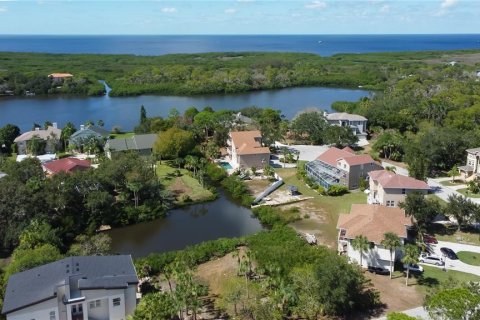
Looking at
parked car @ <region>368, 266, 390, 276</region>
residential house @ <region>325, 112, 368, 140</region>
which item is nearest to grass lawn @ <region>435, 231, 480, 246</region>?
parked car @ <region>368, 266, 390, 276</region>

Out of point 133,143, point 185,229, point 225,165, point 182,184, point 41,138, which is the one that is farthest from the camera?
point 41,138

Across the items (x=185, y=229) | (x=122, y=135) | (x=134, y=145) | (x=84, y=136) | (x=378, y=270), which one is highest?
(x=84, y=136)

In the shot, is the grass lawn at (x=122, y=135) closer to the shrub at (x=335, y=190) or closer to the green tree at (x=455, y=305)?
the shrub at (x=335, y=190)

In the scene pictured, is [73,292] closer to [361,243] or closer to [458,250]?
[361,243]

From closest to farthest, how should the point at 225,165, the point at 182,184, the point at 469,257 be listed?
the point at 469,257 < the point at 182,184 < the point at 225,165

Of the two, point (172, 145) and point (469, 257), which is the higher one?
point (172, 145)

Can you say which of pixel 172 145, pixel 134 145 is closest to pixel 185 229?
pixel 172 145

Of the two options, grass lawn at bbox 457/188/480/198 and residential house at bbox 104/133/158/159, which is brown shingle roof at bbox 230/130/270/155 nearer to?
residential house at bbox 104/133/158/159
